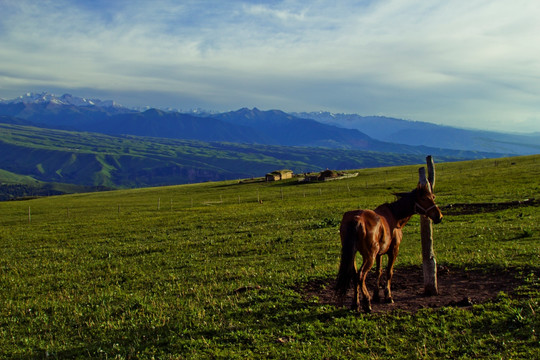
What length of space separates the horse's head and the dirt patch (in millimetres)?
2655

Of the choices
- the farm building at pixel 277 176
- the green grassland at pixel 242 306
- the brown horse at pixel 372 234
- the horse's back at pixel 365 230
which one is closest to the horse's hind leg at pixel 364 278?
the brown horse at pixel 372 234

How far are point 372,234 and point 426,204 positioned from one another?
222 cm

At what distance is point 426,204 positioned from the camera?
11.6 m

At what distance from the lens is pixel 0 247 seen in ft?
106

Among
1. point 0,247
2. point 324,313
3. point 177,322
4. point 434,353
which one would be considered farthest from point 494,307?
point 0,247

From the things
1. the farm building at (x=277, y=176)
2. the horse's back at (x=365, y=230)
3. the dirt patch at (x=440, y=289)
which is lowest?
the farm building at (x=277, y=176)

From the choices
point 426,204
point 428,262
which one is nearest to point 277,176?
point 428,262

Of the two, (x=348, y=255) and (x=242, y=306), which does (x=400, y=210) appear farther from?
(x=242, y=306)

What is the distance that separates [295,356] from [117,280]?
12088 millimetres

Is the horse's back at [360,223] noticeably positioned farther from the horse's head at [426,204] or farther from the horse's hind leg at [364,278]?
the horse's head at [426,204]

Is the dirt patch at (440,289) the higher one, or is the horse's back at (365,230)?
the horse's back at (365,230)

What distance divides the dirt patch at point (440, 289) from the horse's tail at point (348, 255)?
948 mm

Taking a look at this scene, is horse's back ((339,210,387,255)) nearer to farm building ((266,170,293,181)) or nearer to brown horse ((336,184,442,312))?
brown horse ((336,184,442,312))

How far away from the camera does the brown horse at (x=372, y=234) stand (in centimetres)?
1066
